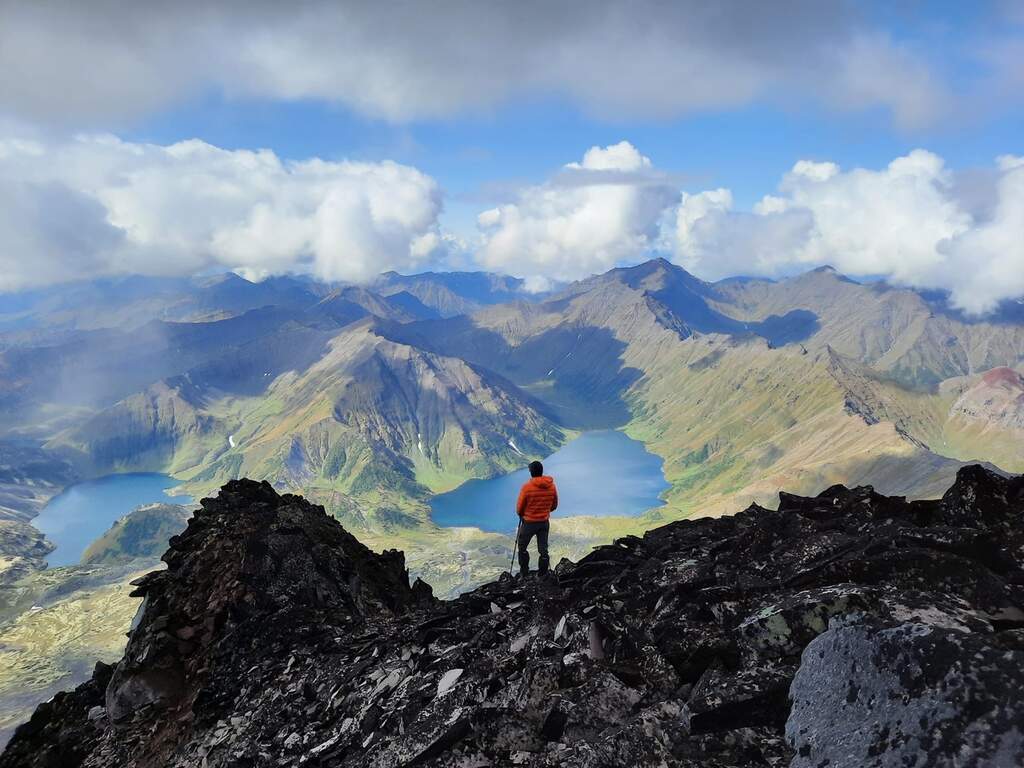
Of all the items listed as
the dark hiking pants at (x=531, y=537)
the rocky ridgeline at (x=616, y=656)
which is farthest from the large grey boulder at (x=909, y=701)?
the dark hiking pants at (x=531, y=537)

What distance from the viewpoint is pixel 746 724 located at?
35.4ft

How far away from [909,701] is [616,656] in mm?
7768

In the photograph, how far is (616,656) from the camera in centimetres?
1484

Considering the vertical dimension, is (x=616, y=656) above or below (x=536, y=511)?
below

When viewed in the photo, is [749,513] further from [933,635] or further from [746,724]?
[933,635]

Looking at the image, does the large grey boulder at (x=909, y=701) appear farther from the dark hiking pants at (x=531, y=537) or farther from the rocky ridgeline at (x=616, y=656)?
the dark hiking pants at (x=531, y=537)

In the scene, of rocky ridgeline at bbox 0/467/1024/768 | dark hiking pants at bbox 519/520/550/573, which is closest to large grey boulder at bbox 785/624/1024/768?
rocky ridgeline at bbox 0/467/1024/768

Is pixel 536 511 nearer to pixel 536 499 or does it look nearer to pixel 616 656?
pixel 536 499

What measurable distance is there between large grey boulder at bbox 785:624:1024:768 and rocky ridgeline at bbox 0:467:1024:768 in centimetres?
3

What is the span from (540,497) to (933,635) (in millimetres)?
17870

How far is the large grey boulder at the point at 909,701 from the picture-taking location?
7.16m

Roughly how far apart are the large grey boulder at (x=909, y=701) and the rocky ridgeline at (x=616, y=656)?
3 centimetres

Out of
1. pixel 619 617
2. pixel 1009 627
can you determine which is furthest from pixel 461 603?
pixel 1009 627

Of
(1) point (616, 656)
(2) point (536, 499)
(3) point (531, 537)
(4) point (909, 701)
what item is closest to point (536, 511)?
(2) point (536, 499)
